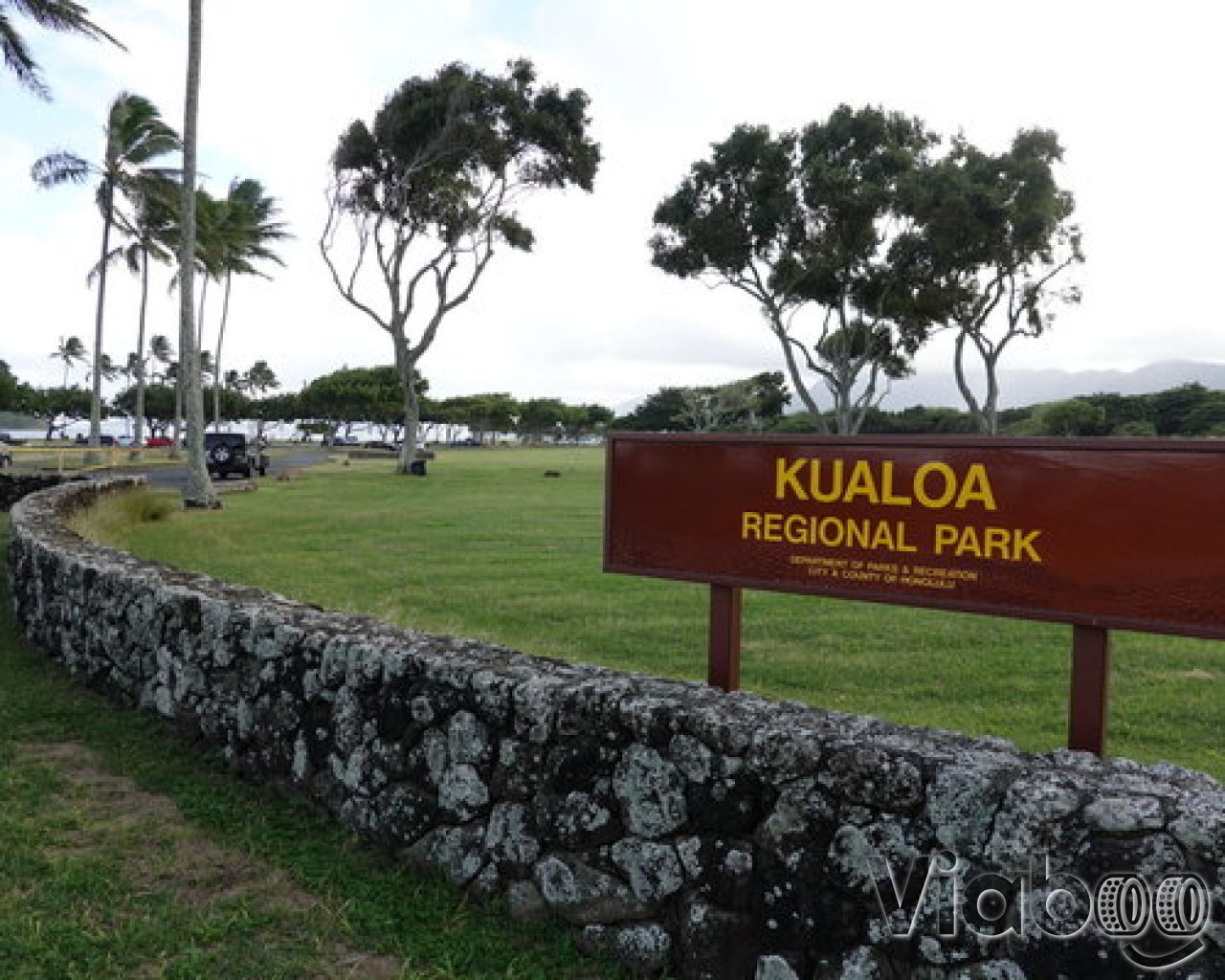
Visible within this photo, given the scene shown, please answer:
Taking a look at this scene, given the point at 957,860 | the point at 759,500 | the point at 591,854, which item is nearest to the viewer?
the point at 957,860

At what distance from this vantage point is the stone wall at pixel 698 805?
90.2 inches

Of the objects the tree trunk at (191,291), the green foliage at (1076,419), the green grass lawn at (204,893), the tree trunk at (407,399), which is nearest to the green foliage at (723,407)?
the green foliage at (1076,419)

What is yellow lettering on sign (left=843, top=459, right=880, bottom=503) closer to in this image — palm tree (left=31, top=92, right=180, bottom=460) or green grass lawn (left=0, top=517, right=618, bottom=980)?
green grass lawn (left=0, top=517, right=618, bottom=980)

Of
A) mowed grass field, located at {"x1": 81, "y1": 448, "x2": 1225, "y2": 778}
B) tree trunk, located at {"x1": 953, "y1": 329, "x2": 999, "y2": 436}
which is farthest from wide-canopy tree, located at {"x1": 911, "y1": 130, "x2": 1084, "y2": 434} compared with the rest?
mowed grass field, located at {"x1": 81, "y1": 448, "x2": 1225, "y2": 778}

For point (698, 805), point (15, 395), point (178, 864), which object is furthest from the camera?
point (15, 395)

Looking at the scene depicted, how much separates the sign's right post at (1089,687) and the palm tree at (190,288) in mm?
18345

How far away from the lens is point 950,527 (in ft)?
10.4

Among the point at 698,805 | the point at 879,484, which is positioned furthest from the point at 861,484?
the point at 698,805

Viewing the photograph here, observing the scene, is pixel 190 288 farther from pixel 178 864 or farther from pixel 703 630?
pixel 178 864

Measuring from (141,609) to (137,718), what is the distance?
0.59 meters

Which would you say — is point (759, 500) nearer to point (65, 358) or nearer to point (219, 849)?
point (219, 849)

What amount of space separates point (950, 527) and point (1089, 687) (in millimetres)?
631

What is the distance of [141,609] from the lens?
5.22m

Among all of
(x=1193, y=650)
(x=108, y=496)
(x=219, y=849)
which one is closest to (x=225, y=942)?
(x=219, y=849)
